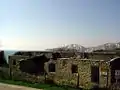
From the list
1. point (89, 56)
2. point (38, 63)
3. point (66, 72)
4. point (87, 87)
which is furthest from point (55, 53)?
point (87, 87)

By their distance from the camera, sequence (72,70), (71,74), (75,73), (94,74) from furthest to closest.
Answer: (72,70)
(71,74)
(75,73)
(94,74)

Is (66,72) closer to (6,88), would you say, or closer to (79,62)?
(79,62)

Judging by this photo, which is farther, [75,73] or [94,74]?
[75,73]

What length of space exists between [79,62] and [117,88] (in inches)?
158

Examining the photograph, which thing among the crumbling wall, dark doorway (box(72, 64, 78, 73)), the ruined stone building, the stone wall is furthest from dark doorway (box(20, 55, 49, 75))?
dark doorway (box(72, 64, 78, 73))

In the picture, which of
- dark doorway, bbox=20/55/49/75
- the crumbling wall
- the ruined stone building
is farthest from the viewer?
dark doorway, bbox=20/55/49/75

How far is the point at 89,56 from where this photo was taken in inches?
1045

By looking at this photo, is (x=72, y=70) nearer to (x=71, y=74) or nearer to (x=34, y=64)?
(x=71, y=74)

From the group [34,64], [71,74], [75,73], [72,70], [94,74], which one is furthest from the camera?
[34,64]

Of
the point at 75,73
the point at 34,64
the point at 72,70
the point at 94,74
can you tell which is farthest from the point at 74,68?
the point at 34,64

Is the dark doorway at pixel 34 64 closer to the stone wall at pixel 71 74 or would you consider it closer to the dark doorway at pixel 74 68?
the stone wall at pixel 71 74

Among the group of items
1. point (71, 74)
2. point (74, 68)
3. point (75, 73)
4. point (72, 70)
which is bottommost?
point (71, 74)

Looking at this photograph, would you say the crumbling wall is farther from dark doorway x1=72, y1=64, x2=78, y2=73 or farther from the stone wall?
dark doorway x1=72, y1=64, x2=78, y2=73

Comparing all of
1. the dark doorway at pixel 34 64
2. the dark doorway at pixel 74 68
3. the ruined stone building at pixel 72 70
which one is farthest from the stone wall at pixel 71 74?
the dark doorway at pixel 34 64
